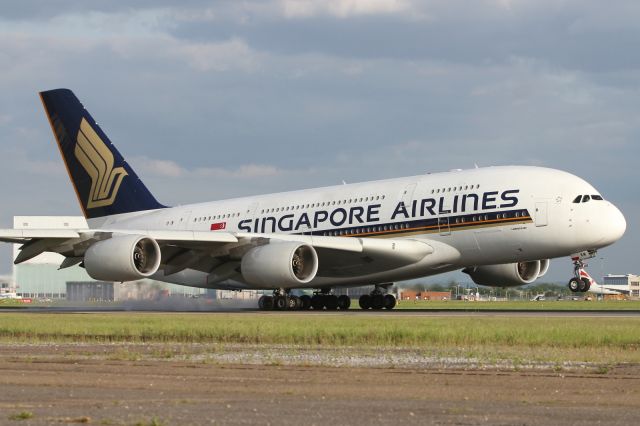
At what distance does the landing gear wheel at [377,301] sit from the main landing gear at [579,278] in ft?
29.0

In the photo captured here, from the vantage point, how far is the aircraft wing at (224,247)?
40.6 m

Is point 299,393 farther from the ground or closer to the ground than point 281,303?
closer to the ground

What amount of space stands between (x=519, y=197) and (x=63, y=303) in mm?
34689

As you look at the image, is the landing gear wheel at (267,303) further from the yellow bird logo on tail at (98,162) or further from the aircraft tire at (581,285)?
the yellow bird logo on tail at (98,162)

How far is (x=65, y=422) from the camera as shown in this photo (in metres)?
10.8

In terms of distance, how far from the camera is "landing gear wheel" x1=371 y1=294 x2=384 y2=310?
1842 inches

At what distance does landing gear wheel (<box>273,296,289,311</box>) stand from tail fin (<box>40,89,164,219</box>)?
12.3 metres

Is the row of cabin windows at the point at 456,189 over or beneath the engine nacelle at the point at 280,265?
over

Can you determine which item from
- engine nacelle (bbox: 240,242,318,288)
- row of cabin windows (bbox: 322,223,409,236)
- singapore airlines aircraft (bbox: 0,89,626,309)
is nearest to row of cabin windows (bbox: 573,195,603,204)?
singapore airlines aircraft (bbox: 0,89,626,309)

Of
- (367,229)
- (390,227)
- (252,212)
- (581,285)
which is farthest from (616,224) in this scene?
(252,212)

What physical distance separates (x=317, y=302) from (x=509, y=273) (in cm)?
823

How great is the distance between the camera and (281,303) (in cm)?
4353

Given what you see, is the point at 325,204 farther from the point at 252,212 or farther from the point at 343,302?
the point at 343,302

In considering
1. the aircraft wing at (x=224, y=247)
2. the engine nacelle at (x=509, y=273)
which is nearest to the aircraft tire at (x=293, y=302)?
the aircraft wing at (x=224, y=247)
